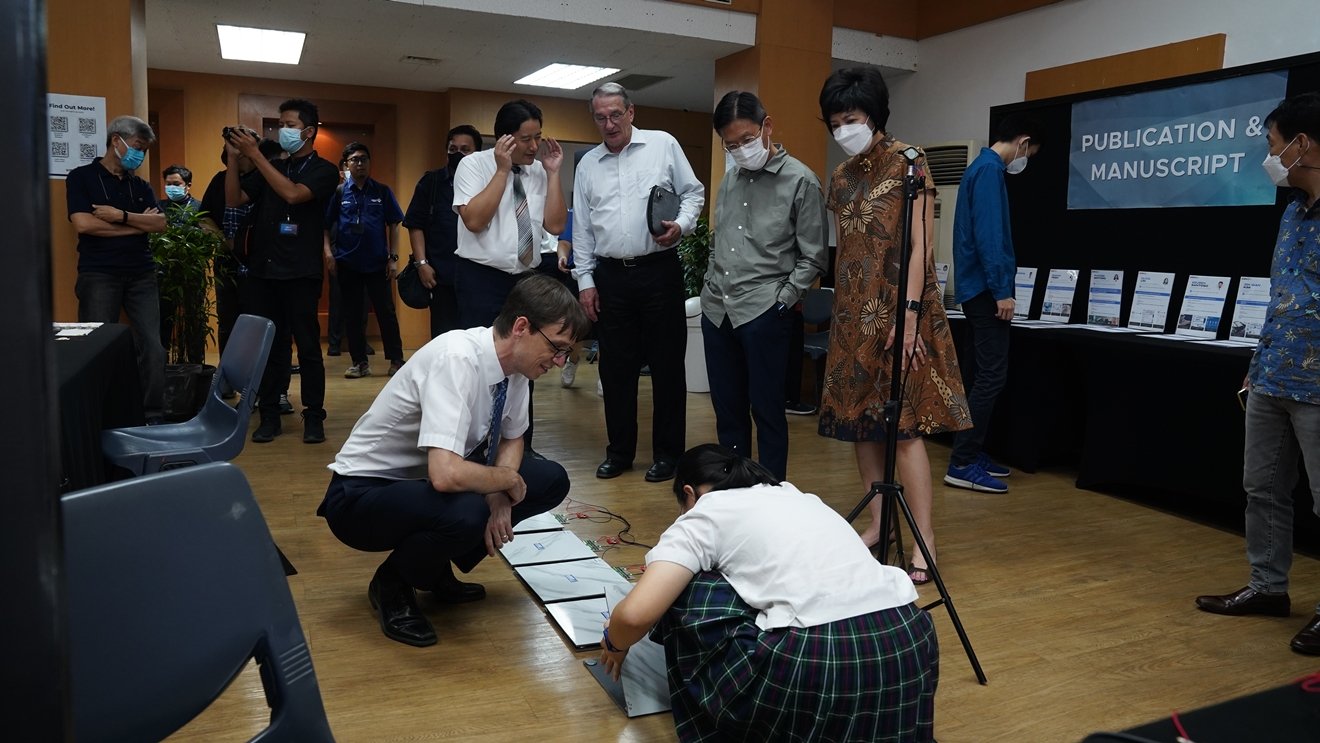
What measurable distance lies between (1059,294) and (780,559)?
367 centimetres

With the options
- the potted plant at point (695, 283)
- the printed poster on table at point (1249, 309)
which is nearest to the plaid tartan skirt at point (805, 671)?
the printed poster on table at point (1249, 309)

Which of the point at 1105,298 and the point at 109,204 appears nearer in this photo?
the point at 109,204

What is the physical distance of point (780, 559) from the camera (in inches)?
68.7

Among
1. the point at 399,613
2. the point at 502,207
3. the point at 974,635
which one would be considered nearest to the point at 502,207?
the point at 502,207

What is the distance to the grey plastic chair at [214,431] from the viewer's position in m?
2.79

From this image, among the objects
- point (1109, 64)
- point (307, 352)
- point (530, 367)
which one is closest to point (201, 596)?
point (530, 367)

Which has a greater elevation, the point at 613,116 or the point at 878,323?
the point at 613,116

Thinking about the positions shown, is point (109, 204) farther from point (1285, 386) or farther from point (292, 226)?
point (1285, 386)

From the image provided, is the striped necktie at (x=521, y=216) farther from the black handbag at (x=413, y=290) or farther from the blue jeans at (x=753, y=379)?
the black handbag at (x=413, y=290)

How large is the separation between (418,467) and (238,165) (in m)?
2.94

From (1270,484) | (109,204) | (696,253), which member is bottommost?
(1270,484)

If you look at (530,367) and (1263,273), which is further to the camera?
(1263,273)

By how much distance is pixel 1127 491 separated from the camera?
427 cm

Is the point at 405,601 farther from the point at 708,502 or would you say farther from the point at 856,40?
the point at 856,40
